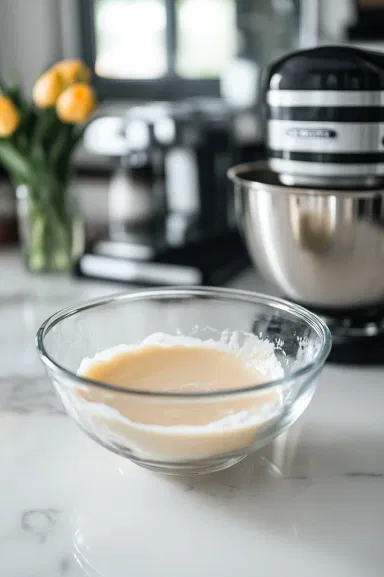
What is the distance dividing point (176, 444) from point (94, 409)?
0.06 meters

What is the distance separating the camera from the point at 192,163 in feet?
3.58

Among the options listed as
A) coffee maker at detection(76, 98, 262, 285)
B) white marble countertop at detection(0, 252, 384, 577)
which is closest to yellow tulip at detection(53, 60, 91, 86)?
coffee maker at detection(76, 98, 262, 285)

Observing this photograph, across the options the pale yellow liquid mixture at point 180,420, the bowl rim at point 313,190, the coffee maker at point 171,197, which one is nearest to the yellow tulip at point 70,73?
the coffee maker at point 171,197

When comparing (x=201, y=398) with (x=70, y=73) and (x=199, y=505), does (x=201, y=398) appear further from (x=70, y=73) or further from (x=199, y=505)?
(x=70, y=73)

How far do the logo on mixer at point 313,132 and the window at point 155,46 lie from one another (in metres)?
1.47

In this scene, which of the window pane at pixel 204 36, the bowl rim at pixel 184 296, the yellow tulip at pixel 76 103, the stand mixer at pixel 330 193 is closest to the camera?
the bowl rim at pixel 184 296

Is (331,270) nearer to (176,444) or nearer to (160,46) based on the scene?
(176,444)

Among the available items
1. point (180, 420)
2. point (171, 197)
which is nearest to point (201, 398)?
point (180, 420)

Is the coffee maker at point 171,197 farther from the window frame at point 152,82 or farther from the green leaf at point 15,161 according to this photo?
the window frame at point 152,82

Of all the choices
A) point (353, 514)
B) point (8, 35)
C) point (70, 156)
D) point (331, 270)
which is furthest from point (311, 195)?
point (8, 35)

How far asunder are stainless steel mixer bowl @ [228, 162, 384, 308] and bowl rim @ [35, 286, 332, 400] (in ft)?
0.28

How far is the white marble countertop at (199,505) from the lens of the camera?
1.29ft

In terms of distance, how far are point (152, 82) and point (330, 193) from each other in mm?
1593

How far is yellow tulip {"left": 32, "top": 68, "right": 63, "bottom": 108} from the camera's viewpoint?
890 millimetres
